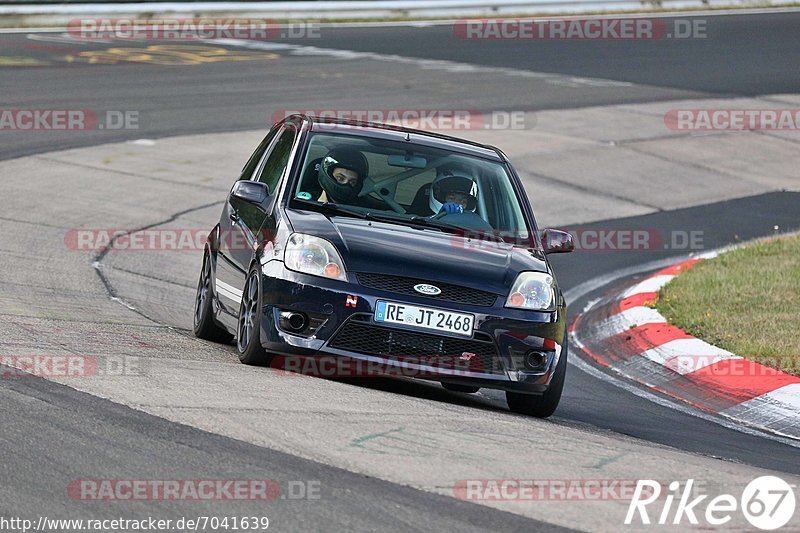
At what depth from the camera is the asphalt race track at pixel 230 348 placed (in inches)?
206

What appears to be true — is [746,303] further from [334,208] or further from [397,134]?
[334,208]

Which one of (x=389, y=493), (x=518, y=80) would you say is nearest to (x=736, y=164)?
(x=518, y=80)

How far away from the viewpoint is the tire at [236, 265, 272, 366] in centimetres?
739

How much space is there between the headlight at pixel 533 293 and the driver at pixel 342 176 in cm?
123

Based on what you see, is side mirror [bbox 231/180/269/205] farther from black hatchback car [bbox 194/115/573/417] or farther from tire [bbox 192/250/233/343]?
tire [bbox 192/250/233/343]

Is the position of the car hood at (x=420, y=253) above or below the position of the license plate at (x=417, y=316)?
above

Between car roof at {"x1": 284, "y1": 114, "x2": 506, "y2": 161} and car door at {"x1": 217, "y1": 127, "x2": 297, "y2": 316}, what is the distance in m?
0.19

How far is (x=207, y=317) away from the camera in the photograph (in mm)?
8812

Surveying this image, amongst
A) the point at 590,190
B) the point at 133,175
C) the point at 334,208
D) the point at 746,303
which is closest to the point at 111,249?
the point at 133,175

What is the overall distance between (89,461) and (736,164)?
1516 centimetres

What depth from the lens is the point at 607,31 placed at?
1232 inches

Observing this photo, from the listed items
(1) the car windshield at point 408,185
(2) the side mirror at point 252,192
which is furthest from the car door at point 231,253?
(1) the car windshield at point 408,185

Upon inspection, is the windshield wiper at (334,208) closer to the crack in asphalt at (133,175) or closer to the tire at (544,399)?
the tire at (544,399)

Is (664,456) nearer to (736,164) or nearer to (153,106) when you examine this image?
(736,164)
